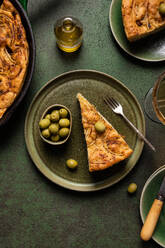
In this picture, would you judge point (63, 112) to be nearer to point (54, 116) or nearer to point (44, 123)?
point (54, 116)

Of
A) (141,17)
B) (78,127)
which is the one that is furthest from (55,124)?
(141,17)

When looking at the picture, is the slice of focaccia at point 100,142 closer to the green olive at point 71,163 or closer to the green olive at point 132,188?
the green olive at point 71,163

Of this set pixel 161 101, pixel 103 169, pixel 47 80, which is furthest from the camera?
pixel 47 80

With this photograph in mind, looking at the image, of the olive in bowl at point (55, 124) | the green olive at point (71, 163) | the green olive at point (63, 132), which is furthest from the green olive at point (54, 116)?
the green olive at point (71, 163)

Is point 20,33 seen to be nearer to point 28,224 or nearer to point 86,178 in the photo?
point 86,178

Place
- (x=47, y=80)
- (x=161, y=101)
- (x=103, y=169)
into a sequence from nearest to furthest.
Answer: (x=161, y=101) < (x=103, y=169) < (x=47, y=80)

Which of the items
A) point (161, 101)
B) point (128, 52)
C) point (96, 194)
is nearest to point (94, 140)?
point (96, 194)
